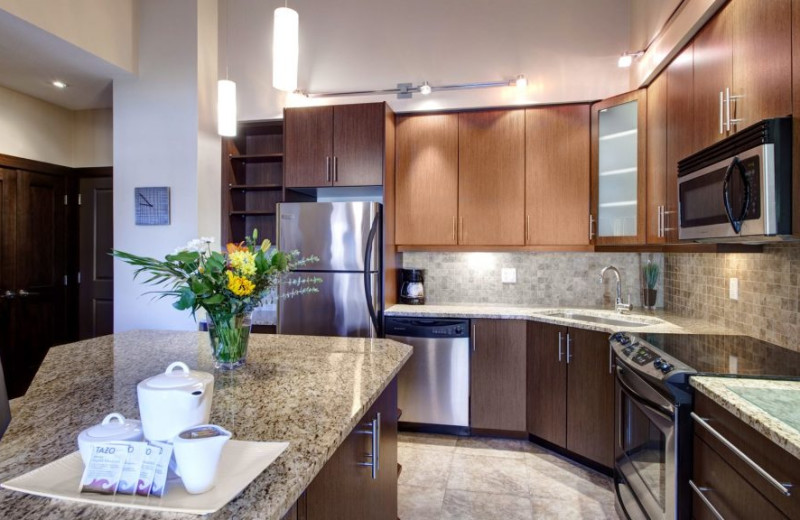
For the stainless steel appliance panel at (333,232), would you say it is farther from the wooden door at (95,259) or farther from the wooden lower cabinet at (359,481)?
the wooden door at (95,259)

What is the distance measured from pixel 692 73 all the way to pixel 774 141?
0.97 metres

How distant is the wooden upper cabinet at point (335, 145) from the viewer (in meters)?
3.36

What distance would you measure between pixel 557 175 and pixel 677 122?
0.98 m

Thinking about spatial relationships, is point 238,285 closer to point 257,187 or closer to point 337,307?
point 337,307

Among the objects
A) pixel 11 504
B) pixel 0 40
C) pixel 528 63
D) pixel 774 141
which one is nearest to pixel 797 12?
pixel 774 141

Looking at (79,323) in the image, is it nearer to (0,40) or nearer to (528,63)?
(0,40)

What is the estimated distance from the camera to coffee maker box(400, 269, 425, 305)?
3.59 m

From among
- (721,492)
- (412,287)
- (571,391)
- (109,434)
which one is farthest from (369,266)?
(109,434)

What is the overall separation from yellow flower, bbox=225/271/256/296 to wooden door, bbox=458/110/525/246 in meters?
2.23

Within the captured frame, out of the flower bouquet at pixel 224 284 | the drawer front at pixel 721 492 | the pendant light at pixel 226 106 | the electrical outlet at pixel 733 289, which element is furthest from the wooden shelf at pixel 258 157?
the drawer front at pixel 721 492

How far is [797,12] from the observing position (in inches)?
56.6

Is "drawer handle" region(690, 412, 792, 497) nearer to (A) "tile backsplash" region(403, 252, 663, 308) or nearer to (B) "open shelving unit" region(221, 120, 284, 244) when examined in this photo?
(A) "tile backsplash" region(403, 252, 663, 308)

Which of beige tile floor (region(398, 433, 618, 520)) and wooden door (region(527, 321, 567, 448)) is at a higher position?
wooden door (region(527, 321, 567, 448))

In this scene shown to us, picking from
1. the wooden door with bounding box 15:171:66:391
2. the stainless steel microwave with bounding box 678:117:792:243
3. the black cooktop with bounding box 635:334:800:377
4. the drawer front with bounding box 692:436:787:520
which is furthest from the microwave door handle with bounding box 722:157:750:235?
the wooden door with bounding box 15:171:66:391
